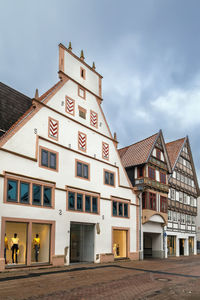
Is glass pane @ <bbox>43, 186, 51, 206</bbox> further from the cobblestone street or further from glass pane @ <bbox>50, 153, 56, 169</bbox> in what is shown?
the cobblestone street

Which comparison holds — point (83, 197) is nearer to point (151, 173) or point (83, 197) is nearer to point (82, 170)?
point (82, 170)

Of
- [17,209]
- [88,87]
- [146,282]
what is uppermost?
[88,87]

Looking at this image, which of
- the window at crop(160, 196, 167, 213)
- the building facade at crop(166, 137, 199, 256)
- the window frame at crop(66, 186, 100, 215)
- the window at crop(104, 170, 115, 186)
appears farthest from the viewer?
the building facade at crop(166, 137, 199, 256)

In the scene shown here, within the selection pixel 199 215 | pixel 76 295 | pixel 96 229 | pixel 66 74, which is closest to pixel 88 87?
pixel 66 74

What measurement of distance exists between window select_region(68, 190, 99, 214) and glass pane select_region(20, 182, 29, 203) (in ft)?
13.1

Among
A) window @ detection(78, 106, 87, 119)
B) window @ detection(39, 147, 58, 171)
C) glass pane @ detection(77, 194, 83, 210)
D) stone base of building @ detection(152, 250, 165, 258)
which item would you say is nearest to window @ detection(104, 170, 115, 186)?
glass pane @ detection(77, 194, 83, 210)

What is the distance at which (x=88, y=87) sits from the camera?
27453 millimetres

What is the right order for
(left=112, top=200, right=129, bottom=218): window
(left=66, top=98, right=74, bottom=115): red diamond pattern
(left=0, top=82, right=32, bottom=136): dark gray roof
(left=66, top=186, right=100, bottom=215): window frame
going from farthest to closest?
(left=112, top=200, right=129, bottom=218): window < (left=66, top=98, right=74, bottom=115): red diamond pattern < (left=66, top=186, right=100, bottom=215): window frame < (left=0, top=82, right=32, bottom=136): dark gray roof

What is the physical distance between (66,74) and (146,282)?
16.2 meters

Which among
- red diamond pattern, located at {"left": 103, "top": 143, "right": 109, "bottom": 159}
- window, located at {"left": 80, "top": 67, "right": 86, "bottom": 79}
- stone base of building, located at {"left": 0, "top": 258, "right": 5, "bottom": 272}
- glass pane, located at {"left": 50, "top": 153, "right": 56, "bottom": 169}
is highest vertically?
window, located at {"left": 80, "top": 67, "right": 86, "bottom": 79}

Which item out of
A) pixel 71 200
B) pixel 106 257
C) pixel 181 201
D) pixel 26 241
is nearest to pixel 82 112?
pixel 71 200

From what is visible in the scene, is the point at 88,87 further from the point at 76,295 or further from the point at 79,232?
the point at 76,295

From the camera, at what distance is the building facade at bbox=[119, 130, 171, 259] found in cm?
3262

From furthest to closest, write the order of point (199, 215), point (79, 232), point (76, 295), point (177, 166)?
point (199, 215), point (177, 166), point (79, 232), point (76, 295)
